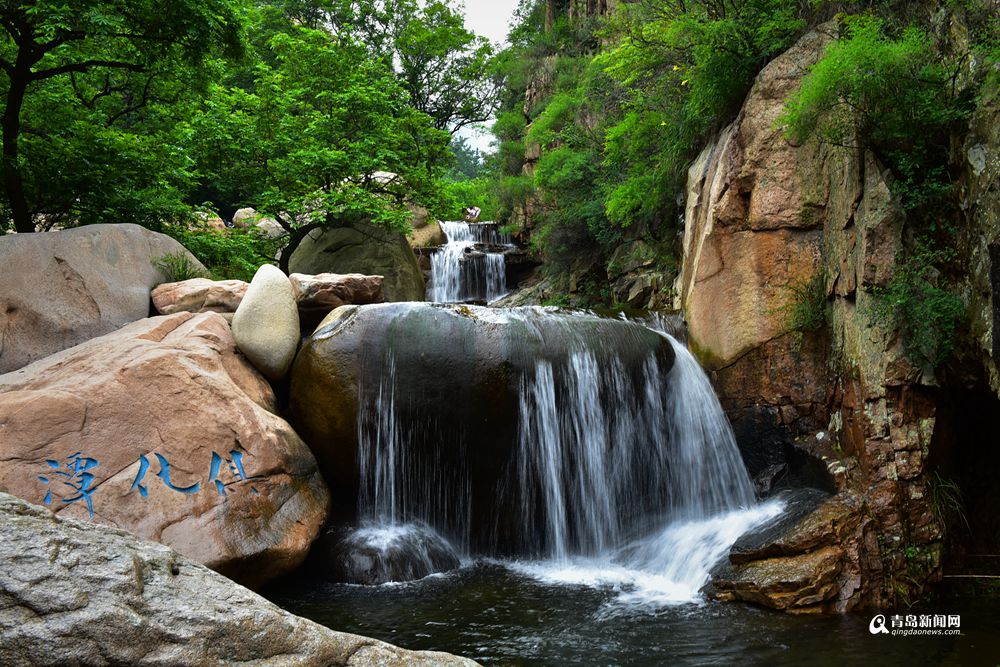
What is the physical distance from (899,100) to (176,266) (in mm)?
8268

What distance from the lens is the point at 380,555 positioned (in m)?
6.52

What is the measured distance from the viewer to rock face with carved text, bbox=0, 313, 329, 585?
18.2ft

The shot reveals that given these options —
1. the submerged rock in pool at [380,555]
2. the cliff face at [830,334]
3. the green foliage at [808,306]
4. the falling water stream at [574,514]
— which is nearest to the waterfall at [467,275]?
the cliff face at [830,334]

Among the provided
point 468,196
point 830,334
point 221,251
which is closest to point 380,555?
point 830,334

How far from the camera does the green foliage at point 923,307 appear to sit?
5.71 meters

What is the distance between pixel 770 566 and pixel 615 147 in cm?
759

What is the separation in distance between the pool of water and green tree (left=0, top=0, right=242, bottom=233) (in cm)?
590

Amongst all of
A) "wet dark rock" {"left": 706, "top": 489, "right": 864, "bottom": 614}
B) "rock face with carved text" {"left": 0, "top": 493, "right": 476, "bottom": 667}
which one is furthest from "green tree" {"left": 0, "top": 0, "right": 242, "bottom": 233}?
"wet dark rock" {"left": 706, "top": 489, "right": 864, "bottom": 614}

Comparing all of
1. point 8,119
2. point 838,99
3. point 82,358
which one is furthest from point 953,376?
point 8,119

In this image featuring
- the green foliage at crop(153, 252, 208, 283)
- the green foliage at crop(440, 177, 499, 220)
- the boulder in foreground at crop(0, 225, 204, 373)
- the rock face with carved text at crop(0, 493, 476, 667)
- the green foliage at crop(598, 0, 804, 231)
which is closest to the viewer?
the rock face with carved text at crop(0, 493, 476, 667)

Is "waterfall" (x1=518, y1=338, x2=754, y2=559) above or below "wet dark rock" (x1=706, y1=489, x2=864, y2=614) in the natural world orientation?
above

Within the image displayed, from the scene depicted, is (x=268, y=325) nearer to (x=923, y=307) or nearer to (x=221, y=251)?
(x=221, y=251)

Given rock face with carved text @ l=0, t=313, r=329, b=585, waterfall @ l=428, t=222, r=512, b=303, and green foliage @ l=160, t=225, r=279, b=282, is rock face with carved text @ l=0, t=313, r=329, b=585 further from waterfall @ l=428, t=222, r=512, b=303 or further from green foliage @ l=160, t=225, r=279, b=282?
waterfall @ l=428, t=222, r=512, b=303

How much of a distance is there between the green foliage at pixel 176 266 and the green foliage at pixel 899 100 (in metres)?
7.35
